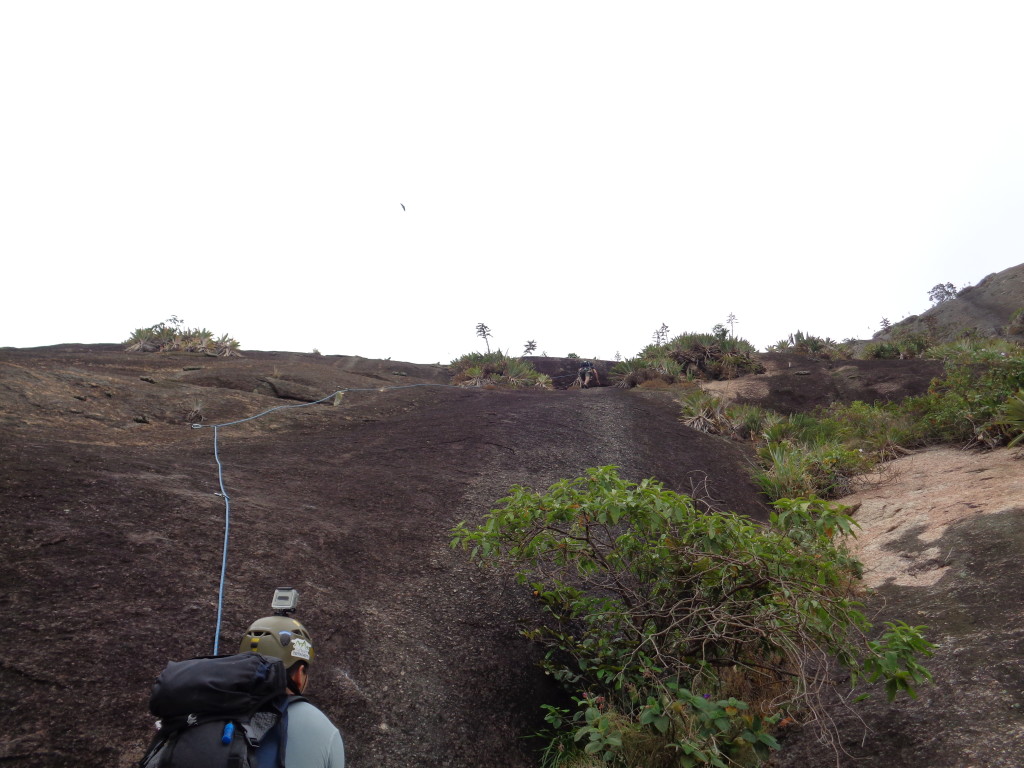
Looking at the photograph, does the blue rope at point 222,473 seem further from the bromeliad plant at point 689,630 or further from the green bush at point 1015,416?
the green bush at point 1015,416

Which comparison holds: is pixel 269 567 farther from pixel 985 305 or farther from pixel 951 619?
pixel 985 305

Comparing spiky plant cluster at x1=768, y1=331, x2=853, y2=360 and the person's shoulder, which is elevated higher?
spiky plant cluster at x1=768, y1=331, x2=853, y2=360

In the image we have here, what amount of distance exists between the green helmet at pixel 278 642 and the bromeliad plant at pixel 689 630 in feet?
5.75

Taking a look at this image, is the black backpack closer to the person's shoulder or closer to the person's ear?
the person's shoulder

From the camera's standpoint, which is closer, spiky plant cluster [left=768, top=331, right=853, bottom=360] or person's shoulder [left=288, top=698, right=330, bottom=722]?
person's shoulder [left=288, top=698, right=330, bottom=722]

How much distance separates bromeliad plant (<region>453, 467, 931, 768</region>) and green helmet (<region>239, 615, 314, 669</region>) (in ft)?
5.75

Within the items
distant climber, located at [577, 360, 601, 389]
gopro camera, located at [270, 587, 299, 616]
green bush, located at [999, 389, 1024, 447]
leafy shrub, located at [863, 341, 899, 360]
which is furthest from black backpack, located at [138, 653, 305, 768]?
leafy shrub, located at [863, 341, 899, 360]

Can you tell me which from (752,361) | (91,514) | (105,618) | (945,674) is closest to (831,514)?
(945,674)

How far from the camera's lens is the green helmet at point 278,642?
2.55 m

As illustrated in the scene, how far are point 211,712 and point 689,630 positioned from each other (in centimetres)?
295

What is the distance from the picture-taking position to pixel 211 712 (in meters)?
2.05

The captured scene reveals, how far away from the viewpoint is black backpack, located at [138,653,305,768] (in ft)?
6.50

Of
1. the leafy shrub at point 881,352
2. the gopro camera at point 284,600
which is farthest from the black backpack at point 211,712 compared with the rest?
the leafy shrub at point 881,352

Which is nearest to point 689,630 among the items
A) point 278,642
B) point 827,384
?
point 278,642
